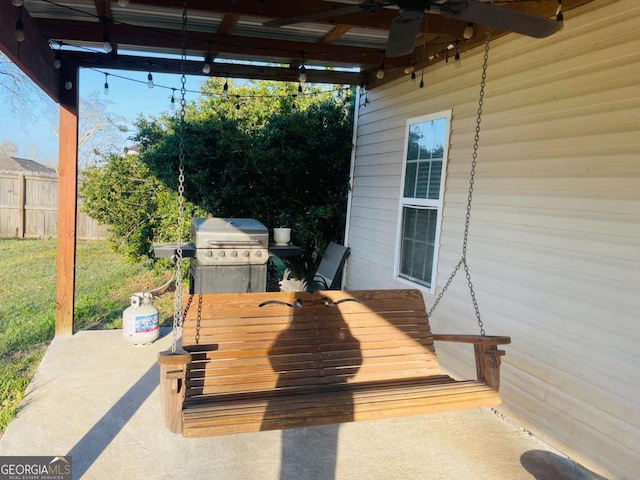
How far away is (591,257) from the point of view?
2492 mm

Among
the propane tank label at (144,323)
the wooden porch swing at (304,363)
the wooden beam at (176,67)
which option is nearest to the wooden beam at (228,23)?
the wooden beam at (176,67)

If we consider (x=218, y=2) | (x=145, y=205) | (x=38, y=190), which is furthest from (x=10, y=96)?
(x=218, y=2)

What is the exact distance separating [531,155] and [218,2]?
2334 mm

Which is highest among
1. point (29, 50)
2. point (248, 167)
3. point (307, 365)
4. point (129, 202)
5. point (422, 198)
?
point (29, 50)

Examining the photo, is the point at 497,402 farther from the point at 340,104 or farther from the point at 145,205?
the point at 145,205

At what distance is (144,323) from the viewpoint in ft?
13.3

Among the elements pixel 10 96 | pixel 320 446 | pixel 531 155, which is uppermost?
pixel 10 96

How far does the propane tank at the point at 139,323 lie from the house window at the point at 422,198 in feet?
7.80

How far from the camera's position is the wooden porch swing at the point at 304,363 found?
1.92m

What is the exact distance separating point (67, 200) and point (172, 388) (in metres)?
3.04

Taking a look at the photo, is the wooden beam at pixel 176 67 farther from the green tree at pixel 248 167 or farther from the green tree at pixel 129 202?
the green tree at pixel 129 202

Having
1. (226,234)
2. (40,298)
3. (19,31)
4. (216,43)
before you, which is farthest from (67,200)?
(40,298)

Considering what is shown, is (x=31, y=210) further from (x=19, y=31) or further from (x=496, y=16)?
(x=496, y=16)

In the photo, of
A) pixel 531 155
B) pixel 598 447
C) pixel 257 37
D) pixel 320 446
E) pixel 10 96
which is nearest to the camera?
pixel 598 447
